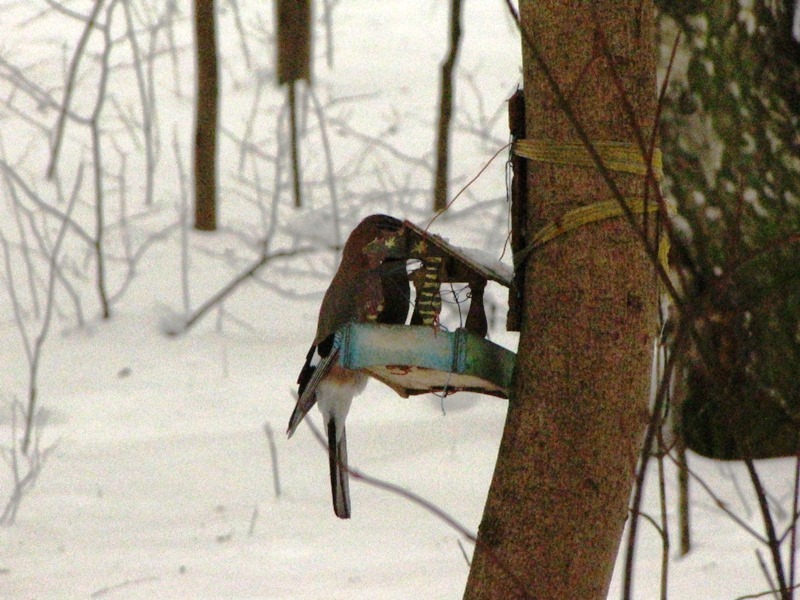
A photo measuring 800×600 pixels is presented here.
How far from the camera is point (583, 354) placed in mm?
1854

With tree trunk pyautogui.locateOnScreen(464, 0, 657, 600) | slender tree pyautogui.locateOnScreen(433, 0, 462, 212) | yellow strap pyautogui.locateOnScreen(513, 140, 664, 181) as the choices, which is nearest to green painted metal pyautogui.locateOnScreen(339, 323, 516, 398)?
tree trunk pyautogui.locateOnScreen(464, 0, 657, 600)

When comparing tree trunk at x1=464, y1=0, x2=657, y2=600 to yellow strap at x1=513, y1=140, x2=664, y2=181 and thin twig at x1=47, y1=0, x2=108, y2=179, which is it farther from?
thin twig at x1=47, y1=0, x2=108, y2=179

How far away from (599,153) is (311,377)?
2.56ft

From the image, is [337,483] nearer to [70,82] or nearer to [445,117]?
[70,82]

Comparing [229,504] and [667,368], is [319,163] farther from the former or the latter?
[667,368]

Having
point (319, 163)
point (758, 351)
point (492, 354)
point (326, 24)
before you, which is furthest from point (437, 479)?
point (326, 24)

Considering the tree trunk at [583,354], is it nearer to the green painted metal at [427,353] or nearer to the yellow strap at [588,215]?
the yellow strap at [588,215]

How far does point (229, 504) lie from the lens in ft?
15.2

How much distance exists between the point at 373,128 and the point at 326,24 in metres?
3.12

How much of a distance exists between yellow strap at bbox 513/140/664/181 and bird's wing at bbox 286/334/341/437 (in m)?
0.54

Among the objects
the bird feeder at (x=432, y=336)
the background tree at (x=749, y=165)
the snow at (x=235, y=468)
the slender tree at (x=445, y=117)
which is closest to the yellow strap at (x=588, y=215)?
the bird feeder at (x=432, y=336)

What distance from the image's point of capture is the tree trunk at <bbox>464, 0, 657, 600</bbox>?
1.85 meters

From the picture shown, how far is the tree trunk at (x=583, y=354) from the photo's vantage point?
6.07 feet

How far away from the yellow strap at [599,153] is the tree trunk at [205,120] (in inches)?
279
